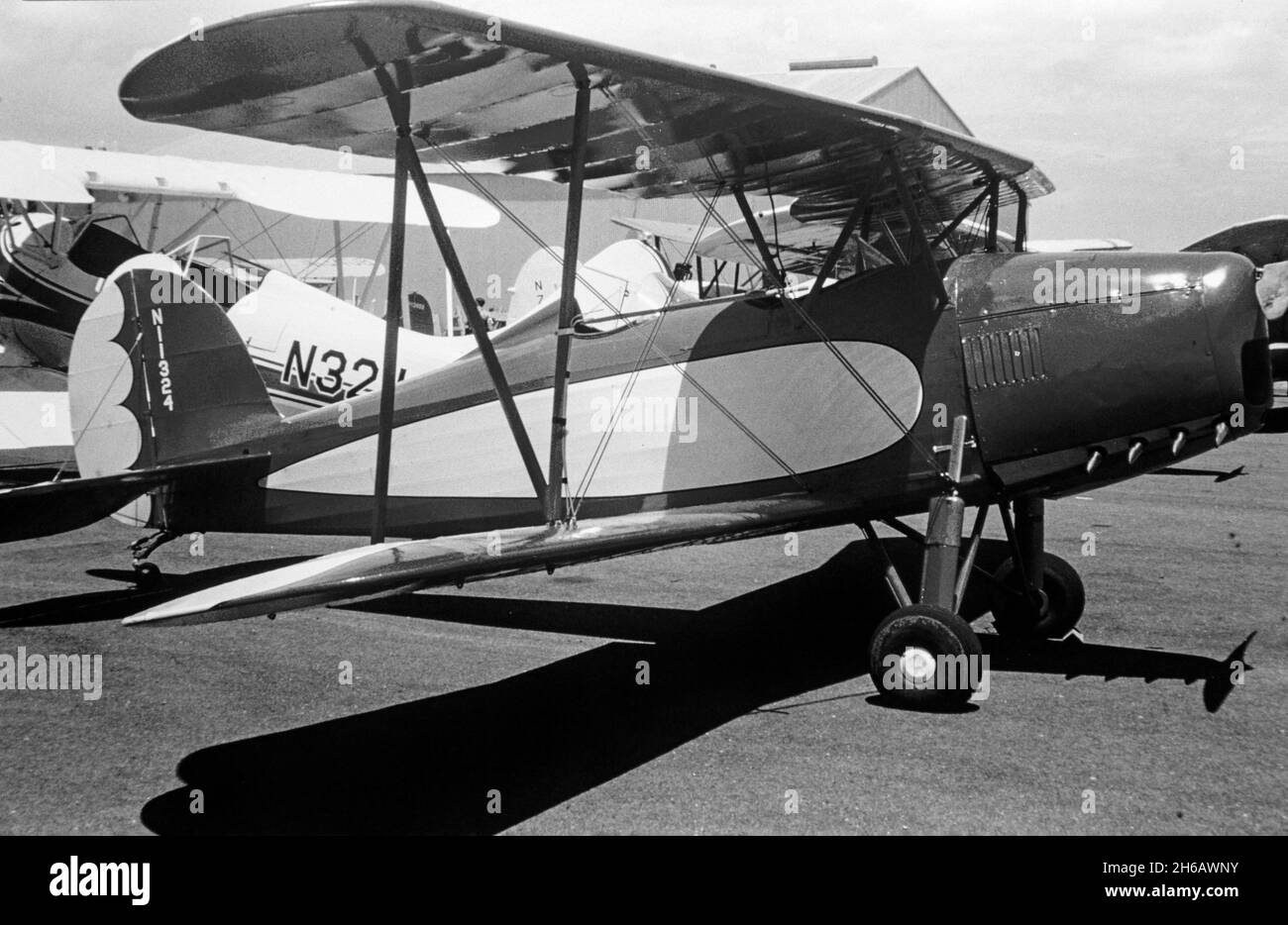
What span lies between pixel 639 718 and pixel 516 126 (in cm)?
275

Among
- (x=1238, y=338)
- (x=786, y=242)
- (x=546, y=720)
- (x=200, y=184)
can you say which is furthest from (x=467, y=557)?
(x=200, y=184)

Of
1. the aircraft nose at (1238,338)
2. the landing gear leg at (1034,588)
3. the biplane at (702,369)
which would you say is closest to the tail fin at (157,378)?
the biplane at (702,369)

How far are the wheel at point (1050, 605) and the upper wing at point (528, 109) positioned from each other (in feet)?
6.87

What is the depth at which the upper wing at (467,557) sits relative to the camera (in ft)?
10.4

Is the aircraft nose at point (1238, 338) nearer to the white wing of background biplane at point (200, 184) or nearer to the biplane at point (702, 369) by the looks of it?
the biplane at point (702, 369)

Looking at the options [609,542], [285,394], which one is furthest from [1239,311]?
[285,394]

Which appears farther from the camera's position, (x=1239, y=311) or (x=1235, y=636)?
(x=1235, y=636)

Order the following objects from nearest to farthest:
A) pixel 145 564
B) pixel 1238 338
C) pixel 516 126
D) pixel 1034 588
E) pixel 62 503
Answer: pixel 1238 338 < pixel 62 503 < pixel 516 126 < pixel 1034 588 < pixel 145 564

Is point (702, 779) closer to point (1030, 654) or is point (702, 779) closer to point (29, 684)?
point (1030, 654)

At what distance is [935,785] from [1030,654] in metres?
1.88

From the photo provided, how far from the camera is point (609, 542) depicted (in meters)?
4.39

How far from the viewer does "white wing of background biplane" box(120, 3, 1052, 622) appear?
12.0 ft

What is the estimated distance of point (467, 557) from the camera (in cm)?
389

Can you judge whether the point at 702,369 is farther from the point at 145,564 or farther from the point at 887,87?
the point at 887,87
